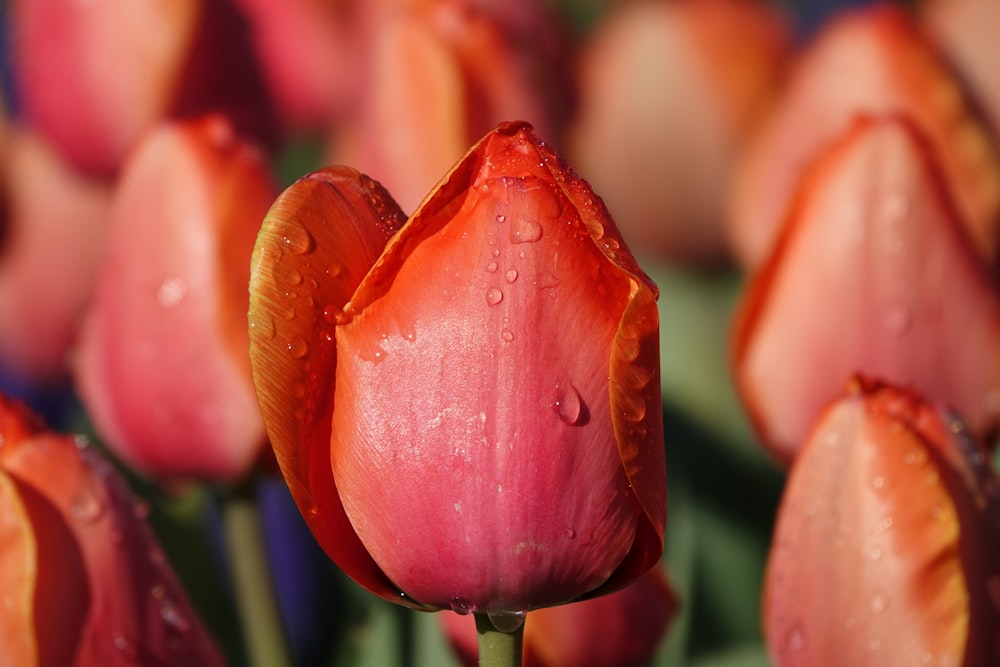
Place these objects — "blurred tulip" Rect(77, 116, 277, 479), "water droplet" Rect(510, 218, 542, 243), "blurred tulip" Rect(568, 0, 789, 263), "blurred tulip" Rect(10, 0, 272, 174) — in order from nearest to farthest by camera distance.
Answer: "water droplet" Rect(510, 218, 542, 243), "blurred tulip" Rect(77, 116, 277, 479), "blurred tulip" Rect(10, 0, 272, 174), "blurred tulip" Rect(568, 0, 789, 263)

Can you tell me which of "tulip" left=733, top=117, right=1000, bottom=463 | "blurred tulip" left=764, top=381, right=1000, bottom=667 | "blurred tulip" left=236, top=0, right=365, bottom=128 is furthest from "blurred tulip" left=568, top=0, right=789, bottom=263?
"blurred tulip" left=764, top=381, right=1000, bottom=667

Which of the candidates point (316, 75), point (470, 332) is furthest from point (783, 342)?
point (316, 75)

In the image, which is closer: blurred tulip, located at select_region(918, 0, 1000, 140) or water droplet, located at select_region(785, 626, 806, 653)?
water droplet, located at select_region(785, 626, 806, 653)

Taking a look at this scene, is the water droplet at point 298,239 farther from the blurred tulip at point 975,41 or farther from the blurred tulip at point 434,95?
the blurred tulip at point 975,41

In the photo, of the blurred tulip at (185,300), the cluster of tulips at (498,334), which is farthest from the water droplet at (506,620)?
the blurred tulip at (185,300)

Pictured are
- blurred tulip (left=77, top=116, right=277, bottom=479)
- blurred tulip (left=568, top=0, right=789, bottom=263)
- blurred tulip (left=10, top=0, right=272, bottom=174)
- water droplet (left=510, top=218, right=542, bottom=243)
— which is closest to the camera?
water droplet (left=510, top=218, right=542, bottom=243)

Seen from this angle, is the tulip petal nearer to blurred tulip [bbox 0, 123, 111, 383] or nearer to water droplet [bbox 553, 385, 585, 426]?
water droplet [bbox 553, 385, 585, 426]

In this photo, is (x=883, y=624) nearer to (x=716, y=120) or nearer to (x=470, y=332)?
(x=470, y=332)

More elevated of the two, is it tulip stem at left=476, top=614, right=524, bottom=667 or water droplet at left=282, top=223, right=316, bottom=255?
water droplet at left=282, top=223, right=316, bottom=255
